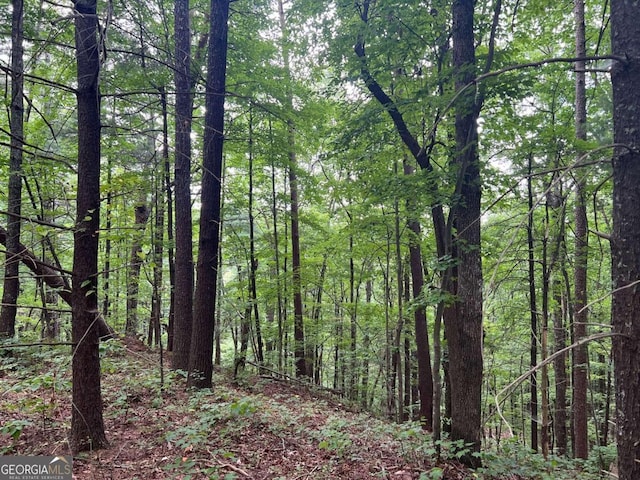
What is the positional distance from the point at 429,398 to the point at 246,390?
5031mm

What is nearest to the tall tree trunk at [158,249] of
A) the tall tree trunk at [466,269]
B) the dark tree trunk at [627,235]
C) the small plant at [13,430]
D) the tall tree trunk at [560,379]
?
the small plant at [13,430]

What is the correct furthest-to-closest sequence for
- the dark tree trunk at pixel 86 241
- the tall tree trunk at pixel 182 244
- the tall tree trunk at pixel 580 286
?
the tall tree trunk at pixel 580 286 → the tall tree trunk at pixel 182 244 → the dark tree trunk at pixel 86 241

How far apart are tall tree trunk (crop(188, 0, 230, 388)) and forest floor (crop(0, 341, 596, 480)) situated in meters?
0.57

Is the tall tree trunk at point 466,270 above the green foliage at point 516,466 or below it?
above

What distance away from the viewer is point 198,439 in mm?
4133

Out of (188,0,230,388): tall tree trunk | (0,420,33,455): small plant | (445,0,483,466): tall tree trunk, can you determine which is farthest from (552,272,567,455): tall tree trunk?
(0,420,33,455): small plant

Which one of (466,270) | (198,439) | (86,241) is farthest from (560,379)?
(86,241)

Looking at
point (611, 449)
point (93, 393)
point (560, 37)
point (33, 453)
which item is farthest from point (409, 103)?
Result: point (611, 449)

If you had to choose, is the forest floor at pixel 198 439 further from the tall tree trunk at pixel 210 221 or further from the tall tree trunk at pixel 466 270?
the tall tree trunk at pixel 466 270

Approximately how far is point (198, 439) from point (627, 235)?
440cm

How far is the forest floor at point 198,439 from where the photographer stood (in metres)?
3.77

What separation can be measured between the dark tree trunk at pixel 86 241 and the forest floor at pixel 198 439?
0.24 metres

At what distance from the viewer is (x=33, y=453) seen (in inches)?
147

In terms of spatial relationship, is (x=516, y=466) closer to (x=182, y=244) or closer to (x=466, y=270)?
(x=466, y=270)
